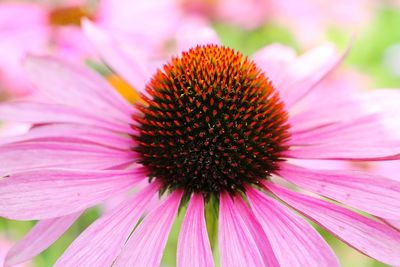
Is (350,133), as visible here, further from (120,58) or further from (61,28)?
(61,28)

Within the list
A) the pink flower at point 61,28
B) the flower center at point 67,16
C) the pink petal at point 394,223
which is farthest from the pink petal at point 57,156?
the flower center at point 67,16

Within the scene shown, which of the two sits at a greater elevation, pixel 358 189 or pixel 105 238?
pixel 105 238

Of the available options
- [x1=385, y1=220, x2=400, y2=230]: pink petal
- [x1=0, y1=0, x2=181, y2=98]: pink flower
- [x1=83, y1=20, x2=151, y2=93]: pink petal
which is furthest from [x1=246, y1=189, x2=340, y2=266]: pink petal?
[x1=0, y1=0, x2=181, y2=98]: pink flower

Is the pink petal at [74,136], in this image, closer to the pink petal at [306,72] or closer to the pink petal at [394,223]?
the pink petal at [306,72]

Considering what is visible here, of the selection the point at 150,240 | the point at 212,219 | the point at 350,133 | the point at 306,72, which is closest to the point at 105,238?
the point at 150,240

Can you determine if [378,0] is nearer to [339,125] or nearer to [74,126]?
[339,125]

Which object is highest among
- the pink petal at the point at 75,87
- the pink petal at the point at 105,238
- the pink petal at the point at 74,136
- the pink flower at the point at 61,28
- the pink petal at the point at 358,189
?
the pink flower at the point at 61,28
